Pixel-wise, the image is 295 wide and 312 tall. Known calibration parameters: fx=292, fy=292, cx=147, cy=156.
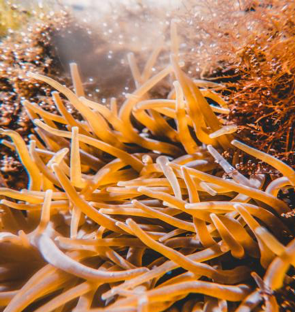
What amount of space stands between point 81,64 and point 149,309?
1.37 meters

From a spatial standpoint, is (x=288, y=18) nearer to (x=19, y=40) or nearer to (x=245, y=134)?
(x=245, y=134)

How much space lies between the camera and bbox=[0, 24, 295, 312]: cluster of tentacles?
0.94m

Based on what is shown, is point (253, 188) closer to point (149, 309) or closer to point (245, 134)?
point (245, 134)

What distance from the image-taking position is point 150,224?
1.23 meters

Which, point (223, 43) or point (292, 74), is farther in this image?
point (223, 43)

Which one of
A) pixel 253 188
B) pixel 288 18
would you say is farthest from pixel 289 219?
pixel 288 18

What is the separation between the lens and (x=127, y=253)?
3.88 feet

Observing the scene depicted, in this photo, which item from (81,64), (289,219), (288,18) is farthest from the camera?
(81,64)

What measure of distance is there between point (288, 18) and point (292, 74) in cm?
22

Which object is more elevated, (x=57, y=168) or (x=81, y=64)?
(x=81, y=64)

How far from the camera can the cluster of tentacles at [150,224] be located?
0.94 meters

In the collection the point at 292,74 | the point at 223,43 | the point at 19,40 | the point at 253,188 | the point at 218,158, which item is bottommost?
the point at 253,188

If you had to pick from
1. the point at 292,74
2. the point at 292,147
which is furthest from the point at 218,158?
the point at 292,74

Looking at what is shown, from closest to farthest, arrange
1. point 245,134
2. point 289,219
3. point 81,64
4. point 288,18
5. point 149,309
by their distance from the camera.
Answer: point 149,309, point 289,219, point 288,18, point 245,134, point 81,64
